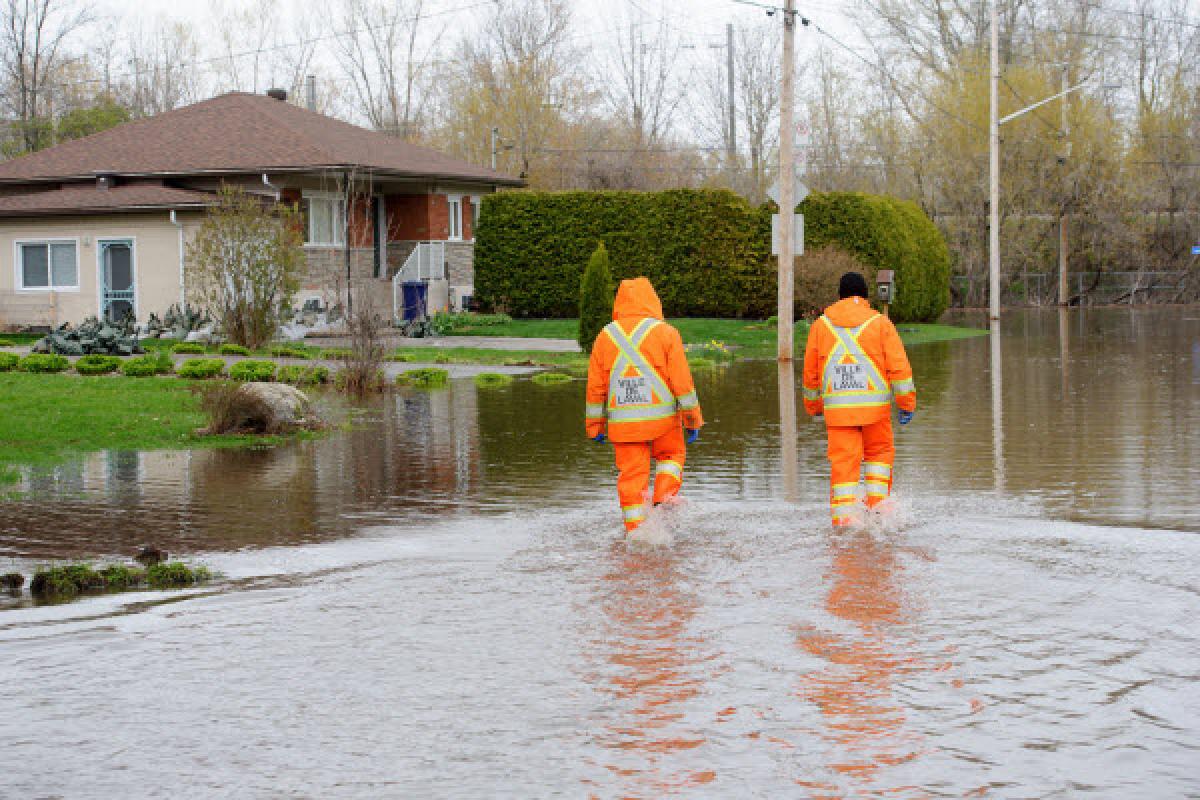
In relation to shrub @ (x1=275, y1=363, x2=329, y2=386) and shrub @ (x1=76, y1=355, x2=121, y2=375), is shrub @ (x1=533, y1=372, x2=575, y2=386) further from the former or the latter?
shrub @ (x1=76, y1=355, x2=121, y2=375)

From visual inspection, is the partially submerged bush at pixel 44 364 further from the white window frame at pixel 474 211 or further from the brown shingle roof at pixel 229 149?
the white window frame at pixel 474 211

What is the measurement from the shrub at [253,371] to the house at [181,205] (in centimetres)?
1045

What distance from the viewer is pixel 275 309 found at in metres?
29.5

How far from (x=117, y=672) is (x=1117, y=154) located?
56828mm

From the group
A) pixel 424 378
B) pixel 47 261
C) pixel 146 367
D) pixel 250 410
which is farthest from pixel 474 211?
pixel 250 410

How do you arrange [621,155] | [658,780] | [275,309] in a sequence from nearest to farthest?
[658,780] < [275,309] < [621,155]

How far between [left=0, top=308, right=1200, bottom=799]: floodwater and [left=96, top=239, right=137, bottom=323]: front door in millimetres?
21744

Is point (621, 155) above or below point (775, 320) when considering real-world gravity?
above

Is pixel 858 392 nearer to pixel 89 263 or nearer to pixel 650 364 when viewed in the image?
pixel 650 364

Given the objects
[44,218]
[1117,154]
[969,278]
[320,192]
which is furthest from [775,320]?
[1117,154]

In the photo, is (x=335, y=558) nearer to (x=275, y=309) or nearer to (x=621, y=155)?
(x=275, y=309)

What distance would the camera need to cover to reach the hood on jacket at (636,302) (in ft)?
33.3

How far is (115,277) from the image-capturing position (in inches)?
1382

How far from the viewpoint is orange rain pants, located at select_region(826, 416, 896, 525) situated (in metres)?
10.1
